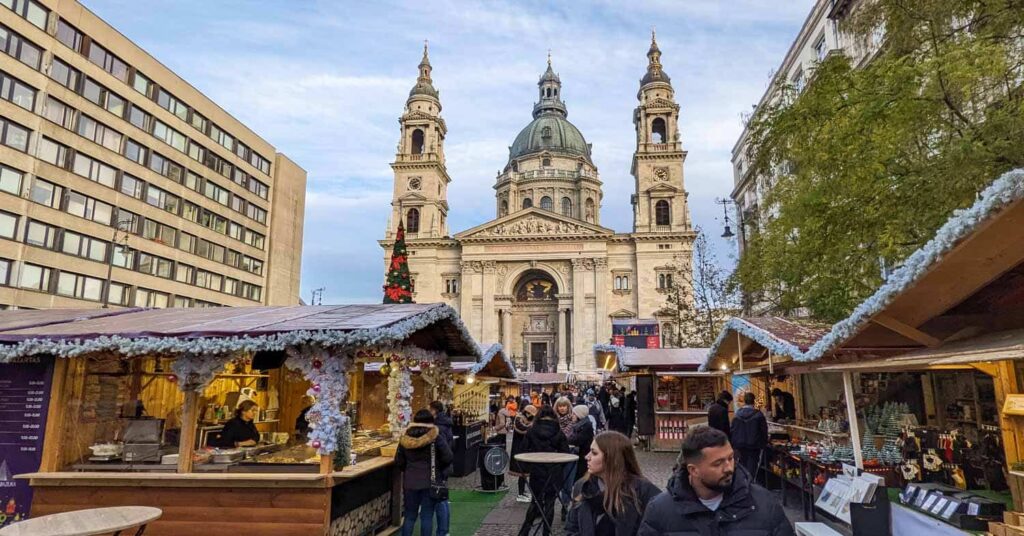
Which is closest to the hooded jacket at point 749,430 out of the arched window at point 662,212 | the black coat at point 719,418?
the black coat at point 719,418

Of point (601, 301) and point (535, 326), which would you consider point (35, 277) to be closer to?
point (535, 326)

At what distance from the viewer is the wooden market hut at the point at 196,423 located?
6723mm

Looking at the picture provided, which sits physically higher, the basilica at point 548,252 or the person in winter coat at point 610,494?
the basilica at point 548,252

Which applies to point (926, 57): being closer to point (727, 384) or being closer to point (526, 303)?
point (727, 384)

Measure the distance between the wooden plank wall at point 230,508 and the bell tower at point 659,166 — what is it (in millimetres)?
48845

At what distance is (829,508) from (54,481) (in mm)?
9176

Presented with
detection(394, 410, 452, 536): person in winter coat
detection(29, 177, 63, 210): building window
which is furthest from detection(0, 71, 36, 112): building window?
detection(394, 410, 452, 536): person in winter coat

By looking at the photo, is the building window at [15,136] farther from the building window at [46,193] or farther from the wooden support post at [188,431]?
the wooden support post at [188,431]

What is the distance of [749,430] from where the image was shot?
30.6 feet

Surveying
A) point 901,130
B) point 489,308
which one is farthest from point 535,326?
point 901,130

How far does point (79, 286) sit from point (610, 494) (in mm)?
37042

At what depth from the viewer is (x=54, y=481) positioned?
702 centimetres

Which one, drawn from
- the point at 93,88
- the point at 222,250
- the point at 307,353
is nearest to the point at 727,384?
the point at 307,353

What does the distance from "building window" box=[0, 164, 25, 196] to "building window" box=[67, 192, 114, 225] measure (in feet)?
9.01
